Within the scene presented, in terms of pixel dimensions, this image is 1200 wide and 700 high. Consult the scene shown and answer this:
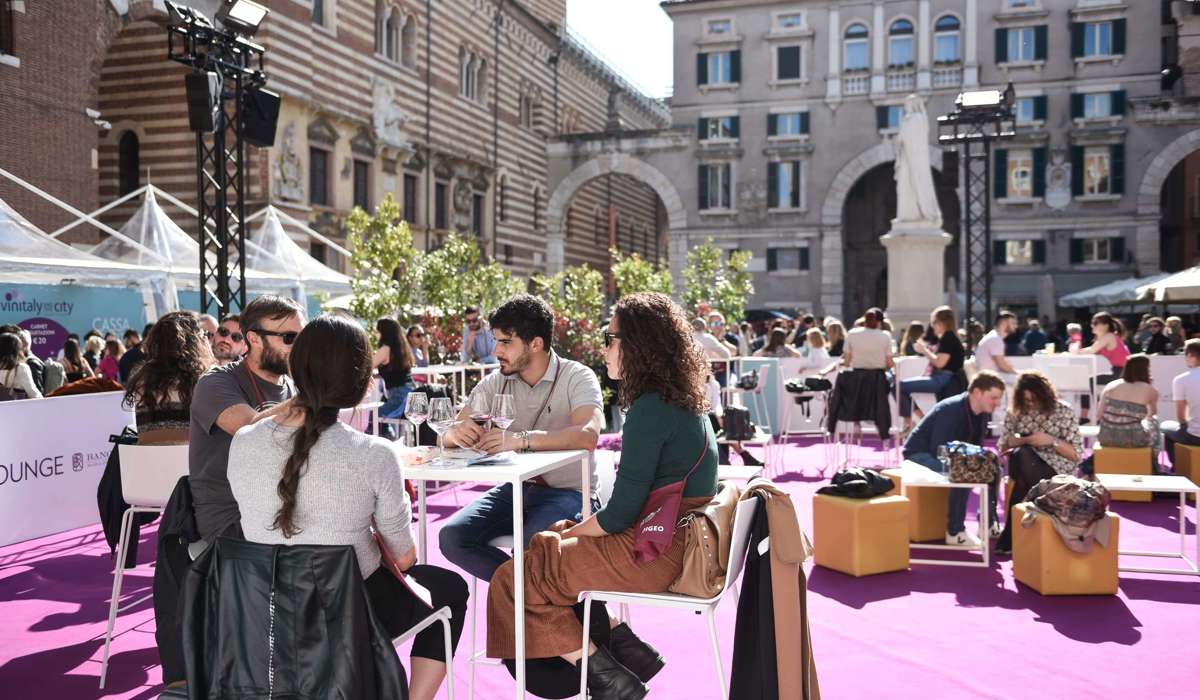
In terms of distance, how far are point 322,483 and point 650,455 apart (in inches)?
40.8

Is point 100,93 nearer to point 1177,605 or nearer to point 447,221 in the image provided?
point 447,221

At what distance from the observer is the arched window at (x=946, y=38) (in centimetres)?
3316

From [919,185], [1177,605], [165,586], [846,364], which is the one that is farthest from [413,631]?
[919,185]

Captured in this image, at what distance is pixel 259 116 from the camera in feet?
39.9

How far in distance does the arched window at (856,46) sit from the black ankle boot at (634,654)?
1310 inches

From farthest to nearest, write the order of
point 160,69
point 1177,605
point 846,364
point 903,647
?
point 160,69, point 846,364, point 1177,605, point 903,647

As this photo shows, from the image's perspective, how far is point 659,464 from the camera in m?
3.29

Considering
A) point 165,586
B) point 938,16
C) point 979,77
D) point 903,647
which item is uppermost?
point 938,16

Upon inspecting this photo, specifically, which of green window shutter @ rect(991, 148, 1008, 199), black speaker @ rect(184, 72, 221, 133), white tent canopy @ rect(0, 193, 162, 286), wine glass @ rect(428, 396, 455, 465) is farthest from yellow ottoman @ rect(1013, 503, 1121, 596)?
green window shutter @ rect(991, 148, 1008, 199)

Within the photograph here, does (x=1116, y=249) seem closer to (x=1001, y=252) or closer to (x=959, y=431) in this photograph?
(x=1001, y=252)

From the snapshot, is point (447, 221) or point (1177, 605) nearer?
point (1177, 605)

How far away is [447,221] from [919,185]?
52.6 feet

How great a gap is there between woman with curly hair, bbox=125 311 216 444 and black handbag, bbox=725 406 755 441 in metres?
4.93

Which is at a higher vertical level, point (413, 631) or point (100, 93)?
point (100, 93)
